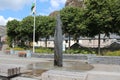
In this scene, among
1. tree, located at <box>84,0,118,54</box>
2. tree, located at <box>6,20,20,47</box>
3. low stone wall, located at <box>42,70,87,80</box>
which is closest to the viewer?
low stone wall, located at <box>42,70,87,80</box>

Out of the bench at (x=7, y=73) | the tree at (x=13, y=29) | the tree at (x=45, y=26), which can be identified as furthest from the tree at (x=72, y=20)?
the bench at (x=7, y=73)

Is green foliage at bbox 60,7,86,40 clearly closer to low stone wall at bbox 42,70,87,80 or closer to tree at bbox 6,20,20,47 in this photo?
tree at bbox 6,20,20,47

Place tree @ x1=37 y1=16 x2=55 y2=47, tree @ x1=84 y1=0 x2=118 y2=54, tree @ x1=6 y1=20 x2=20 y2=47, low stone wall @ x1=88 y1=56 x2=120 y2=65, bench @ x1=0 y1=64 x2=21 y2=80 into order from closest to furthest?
bench @ x1=0 y1=64 x2=21 y2=80 < low stone wall @ x1=88 y1=56 x2=120 y2=65 < tree @ x1=84 y1=0 x2=118 y2=54 < tree @ x1=37 y1=16 x2=55 y2=47 < tree @ x1=6 y1=20 x2=20 y2=47

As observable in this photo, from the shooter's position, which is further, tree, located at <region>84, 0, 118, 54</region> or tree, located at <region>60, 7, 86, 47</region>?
tree, located at <region>60, 7, 86, 47</region>

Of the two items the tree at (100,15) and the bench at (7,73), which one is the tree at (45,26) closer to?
the tree at (100,15)

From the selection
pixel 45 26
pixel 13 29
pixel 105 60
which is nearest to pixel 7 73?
pixel 105 60

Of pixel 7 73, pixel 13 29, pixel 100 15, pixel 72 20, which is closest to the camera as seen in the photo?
pixel 7 73

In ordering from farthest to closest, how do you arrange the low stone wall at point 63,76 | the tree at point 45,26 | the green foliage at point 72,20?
the tree at point 45,26 < the green foliage at point 72,20 < the low stone wall at point 63,76

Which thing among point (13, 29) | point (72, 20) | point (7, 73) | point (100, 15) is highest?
point (72, 20)

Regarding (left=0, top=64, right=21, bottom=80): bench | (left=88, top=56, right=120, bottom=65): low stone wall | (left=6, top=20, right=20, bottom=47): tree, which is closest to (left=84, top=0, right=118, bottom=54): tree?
(left=88, top=56, right=120, bottom=65): low stone wall

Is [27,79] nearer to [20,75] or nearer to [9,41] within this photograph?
[20,75]

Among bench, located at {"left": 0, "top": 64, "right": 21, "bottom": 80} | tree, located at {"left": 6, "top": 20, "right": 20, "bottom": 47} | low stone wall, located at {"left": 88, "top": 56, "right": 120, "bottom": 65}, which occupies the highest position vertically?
tree, located at {"left": 6, "top": 20, "right": 20, "bottom": 47}

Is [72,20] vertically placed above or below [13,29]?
above

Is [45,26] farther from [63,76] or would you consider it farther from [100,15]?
[63,76]
